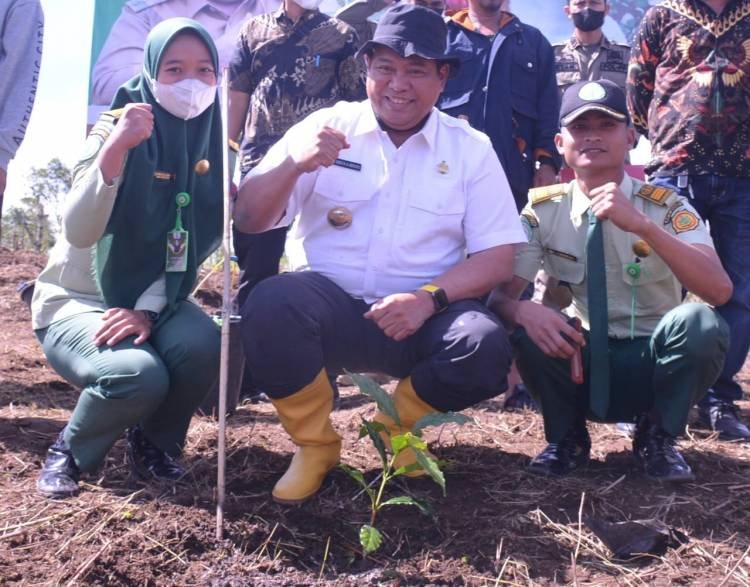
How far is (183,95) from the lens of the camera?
9.49 feet

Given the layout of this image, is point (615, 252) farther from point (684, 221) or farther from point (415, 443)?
point (415, 443)

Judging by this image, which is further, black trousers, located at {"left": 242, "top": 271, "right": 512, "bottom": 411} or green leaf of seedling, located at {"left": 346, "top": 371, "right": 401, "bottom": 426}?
black trousers, located at {"left": 242, "top": 271, "right": 512, "bottom": 411}

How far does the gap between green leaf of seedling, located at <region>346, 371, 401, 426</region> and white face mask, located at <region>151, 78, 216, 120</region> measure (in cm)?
107

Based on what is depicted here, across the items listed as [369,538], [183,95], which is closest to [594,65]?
[183,95]

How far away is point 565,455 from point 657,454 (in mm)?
298

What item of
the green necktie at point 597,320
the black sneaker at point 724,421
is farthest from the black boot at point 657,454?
the black sneaker at point 724,421

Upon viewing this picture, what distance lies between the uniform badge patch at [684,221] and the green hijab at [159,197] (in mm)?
1548

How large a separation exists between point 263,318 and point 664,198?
1.46 metres

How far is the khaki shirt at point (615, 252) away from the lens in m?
3.07

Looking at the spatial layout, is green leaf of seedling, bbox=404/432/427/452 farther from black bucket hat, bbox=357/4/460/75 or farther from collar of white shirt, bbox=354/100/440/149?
black bucket hat, bbox=357/4/460/75

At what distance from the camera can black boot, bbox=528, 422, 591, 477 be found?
2945 mm

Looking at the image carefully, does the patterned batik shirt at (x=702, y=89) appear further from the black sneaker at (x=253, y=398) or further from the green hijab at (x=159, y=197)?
the black sneaker at (x=253, y=398)

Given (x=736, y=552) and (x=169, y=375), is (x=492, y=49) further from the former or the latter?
(x=736, y=552)

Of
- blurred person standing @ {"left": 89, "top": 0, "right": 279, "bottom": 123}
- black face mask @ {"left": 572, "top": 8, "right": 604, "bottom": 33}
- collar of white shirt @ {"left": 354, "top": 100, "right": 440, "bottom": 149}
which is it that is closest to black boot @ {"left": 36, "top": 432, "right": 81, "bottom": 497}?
collar of white shirt @ {"left": 354, "top": 100, "right": 440, "bottom": 149}
